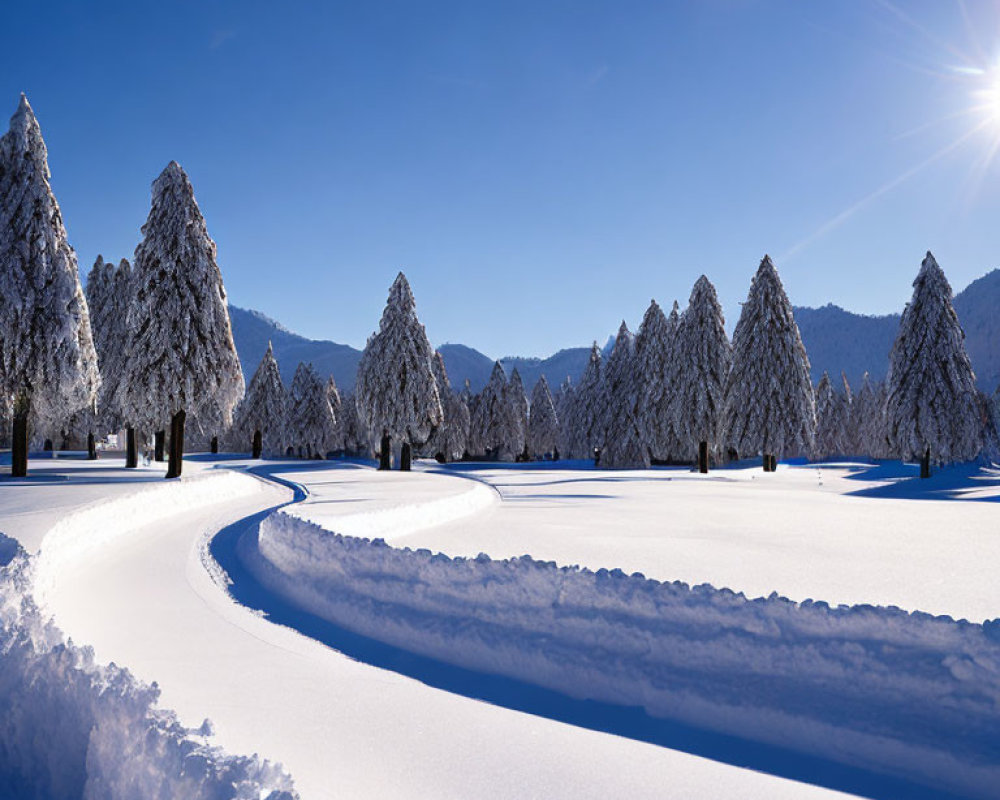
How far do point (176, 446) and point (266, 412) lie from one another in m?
34.7

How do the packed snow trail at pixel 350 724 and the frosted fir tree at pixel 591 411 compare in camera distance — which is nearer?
the packed snow trail at pixel 350 724

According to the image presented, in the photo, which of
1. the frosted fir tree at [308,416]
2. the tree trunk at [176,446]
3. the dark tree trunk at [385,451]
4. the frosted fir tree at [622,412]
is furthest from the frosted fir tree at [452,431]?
the tree trunk at [176,446]

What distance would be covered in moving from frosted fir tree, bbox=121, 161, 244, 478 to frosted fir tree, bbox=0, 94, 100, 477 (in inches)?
86.8

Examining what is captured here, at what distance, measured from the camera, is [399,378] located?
40.4m

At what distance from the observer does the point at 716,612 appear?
622 cm

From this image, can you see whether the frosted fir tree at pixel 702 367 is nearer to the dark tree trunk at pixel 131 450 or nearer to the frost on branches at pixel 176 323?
the frost on branches at pixel 176 323

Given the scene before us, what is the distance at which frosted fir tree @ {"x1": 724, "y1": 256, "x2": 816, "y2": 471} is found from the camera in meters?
37.4

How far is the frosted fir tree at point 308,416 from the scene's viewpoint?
2499 inches

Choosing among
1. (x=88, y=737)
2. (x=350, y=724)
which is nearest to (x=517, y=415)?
(x=350, y=724)

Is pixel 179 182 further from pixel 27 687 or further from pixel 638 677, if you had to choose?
pixel 638 677

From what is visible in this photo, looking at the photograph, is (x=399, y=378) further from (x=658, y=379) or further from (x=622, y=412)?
(x=622, y=412)

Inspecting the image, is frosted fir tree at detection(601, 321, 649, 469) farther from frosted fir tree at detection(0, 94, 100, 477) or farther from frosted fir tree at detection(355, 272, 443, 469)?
frosted fir tree at detection(0, 94, 100, 477)

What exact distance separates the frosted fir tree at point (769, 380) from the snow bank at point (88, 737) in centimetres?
3622

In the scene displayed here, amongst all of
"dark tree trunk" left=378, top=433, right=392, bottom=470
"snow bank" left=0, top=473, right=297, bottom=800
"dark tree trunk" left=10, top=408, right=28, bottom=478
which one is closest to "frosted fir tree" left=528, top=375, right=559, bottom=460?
"dark tree trunk" left=378, top=433, right=392, bottom=470
